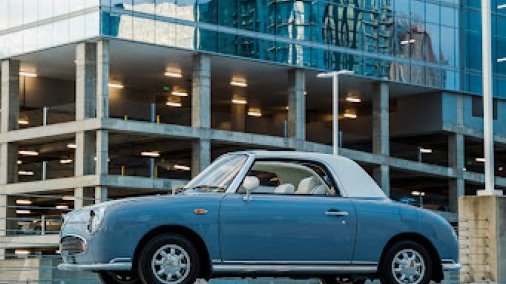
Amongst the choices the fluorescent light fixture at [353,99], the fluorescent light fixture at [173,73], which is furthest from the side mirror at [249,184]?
the fluorescent light fixture at [353,99]

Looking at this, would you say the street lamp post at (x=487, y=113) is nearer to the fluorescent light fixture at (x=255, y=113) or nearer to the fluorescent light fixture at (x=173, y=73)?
the fluorescent light fixture at (x=173, y=73)

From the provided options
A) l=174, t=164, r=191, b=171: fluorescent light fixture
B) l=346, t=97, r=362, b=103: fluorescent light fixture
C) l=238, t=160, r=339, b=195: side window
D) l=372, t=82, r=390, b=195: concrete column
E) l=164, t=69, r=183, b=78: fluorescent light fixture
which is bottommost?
l=238, t=160, r=339, b=195: side window

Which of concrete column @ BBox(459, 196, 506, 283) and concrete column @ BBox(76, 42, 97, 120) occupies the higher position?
concrete column @ BBox(76, 42, 97, 120)

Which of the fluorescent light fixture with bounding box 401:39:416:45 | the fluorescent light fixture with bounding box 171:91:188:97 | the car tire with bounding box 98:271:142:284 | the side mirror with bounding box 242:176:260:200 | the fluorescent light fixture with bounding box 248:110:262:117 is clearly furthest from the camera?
the fluorescent light fixture with bounding box 248:110:262:117

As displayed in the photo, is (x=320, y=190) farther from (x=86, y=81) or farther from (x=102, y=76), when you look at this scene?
(x=86, y=81)

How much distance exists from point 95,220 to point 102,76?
40944 millimetres

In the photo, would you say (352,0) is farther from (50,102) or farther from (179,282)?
(179,282)

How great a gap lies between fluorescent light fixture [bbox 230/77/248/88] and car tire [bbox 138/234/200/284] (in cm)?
5038

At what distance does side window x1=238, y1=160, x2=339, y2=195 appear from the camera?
13.8m

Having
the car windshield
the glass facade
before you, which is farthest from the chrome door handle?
the glass facade

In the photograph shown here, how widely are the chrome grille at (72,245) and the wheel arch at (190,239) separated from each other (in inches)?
24.6

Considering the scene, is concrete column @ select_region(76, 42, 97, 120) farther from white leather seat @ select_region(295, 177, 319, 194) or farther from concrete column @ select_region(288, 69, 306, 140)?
white leather seat @ select_region(295, 177, 319, 194)

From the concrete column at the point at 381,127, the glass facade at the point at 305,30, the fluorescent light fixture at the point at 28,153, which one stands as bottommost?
the fluorescent light fixture at the point at 28,153

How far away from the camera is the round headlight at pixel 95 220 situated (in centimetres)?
1276
